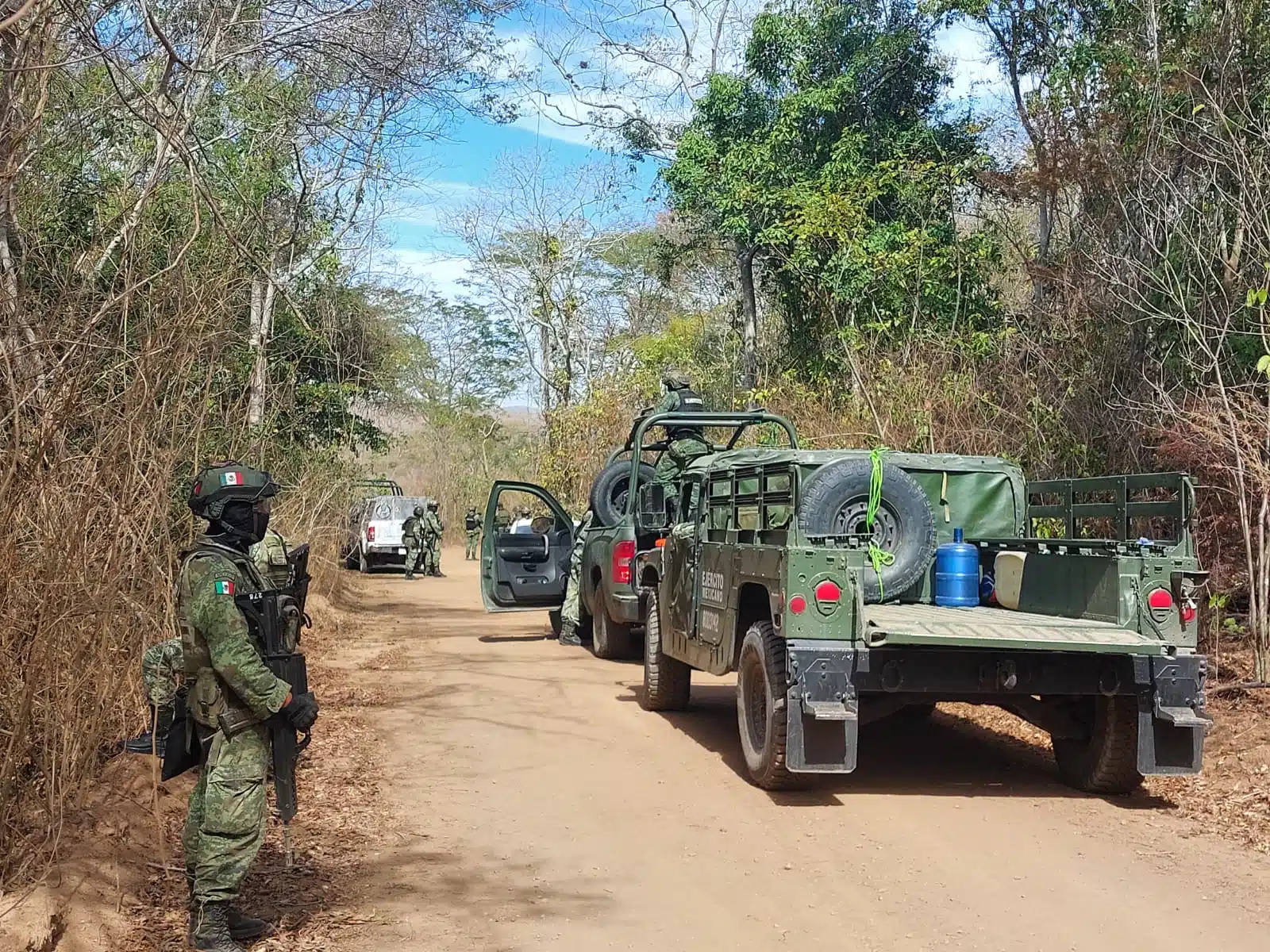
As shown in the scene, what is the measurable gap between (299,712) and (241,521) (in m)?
0.74

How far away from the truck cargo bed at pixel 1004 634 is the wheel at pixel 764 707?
1.90ft

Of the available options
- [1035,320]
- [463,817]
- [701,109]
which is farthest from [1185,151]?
[701,109]

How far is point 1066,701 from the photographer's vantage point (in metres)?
7.65

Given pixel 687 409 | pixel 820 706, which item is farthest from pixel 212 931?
pixel 687 409

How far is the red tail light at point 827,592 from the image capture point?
22.7 feet

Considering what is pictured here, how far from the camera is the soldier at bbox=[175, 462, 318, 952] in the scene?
4.64 m

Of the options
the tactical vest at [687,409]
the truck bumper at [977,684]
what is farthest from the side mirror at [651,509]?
the truck bumper at [977,684]

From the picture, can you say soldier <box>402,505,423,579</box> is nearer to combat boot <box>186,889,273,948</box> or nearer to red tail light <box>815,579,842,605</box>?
red tail light <box>815,579,842,605</box>

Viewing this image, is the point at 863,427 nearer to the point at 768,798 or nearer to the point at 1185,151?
the point at 1185,151

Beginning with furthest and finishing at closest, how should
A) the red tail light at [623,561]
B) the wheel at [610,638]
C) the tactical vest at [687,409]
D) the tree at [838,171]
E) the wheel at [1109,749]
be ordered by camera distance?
the tree at [838,171] → the wheel at [610,638] → the tactical vest at [687,409] → the red tail light at [623,561] → the wheel at [1109,749]

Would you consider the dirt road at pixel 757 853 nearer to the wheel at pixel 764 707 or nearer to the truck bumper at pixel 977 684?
the wheel at pixel 764 707

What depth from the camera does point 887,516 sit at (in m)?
8.10

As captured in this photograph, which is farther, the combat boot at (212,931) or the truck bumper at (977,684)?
the truck bumper at (977,684)

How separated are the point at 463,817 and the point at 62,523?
2.71 meters
